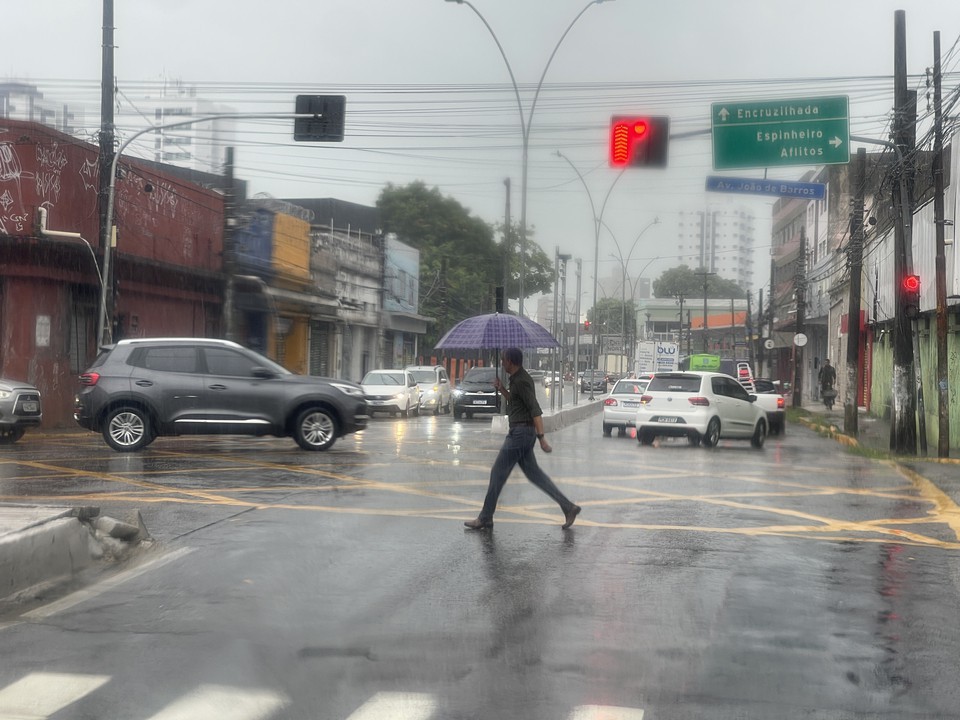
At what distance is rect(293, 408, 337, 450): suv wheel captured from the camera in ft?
61.7

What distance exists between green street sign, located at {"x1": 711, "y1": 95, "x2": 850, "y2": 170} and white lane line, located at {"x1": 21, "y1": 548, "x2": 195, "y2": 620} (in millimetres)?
13114

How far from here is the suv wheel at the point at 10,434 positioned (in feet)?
66.8

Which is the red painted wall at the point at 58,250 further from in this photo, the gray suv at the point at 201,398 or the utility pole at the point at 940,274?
the utility pole at the point at 940,274

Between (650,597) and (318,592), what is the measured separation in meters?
2.20

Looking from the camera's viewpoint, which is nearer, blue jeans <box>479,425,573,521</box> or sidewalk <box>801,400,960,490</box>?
blue jeans <box>479,425,573,521</box>

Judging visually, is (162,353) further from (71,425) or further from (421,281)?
(421,281)

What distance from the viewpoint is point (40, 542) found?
7.91m

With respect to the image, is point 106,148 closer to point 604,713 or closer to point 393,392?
point 393,392

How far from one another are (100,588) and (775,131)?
14.8 metres

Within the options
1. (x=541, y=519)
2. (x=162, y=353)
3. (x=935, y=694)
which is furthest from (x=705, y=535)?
(x=162, y=353)

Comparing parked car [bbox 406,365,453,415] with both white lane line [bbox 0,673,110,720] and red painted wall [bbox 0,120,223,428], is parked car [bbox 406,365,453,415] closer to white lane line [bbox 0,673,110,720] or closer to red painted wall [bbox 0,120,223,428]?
red painted wall [bbox 0,120,223,428]

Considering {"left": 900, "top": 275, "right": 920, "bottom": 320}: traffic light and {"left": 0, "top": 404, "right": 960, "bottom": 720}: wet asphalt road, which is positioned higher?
{"left": 900, "top": 275, "right": 920, "bottom": 320}: traffic light

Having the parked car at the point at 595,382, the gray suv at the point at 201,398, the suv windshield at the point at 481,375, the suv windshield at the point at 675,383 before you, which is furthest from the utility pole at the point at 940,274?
the parked car at the point at 595,382

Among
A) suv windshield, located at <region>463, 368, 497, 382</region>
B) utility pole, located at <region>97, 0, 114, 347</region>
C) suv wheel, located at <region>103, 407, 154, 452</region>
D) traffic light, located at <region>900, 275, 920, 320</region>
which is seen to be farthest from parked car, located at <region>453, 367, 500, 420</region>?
suv wheel, located at <region>103, 407, 154, 452</region>
